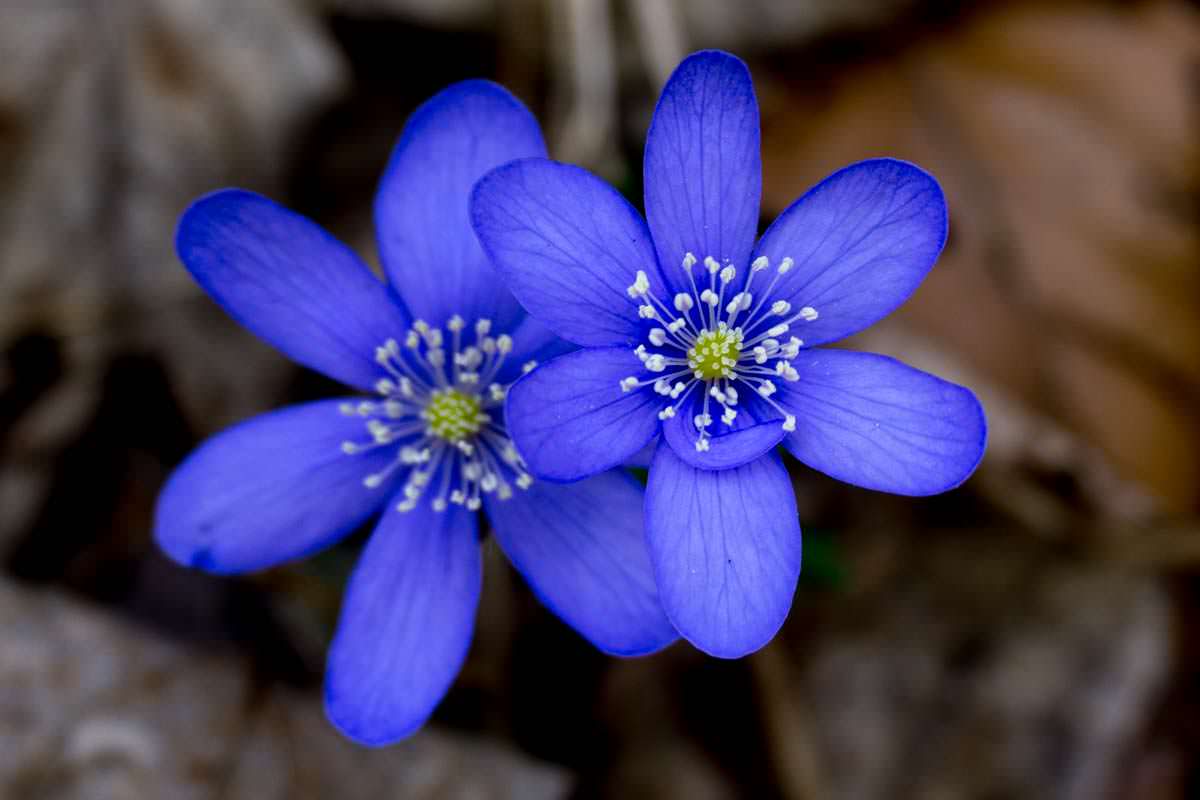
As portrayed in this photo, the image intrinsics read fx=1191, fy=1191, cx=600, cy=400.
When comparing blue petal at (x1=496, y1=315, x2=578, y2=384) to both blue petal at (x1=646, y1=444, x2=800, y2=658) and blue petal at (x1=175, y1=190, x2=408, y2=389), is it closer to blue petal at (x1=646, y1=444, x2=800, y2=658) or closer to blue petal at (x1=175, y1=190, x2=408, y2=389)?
blue petal at (x1=175, y1=190, x2=408, y2=389)

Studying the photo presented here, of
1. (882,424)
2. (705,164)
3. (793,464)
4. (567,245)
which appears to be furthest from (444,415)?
(793,464)

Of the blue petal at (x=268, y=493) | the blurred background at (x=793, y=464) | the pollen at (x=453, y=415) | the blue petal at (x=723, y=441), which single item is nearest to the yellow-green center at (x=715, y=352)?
the blue petal at (x=723, y=441)

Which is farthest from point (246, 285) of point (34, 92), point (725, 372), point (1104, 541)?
point (1104, 541)

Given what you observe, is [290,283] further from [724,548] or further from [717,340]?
[724,548]

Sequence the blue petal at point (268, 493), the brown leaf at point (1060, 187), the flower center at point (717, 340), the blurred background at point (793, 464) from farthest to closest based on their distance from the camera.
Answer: the brown leaf at point (1060, 187) → the blurred background at point (793, 464) → the blue petal at point (268, 493) → the flower center at point (717, 340)

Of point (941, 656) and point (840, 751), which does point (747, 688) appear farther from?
point (941, 656)

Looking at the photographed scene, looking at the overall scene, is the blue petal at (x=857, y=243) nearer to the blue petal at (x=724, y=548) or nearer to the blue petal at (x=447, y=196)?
the blue petal at (x=724, y=548)

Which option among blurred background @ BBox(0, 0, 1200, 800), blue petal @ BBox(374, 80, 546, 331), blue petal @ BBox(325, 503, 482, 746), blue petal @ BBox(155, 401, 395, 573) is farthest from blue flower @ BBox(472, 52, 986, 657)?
blurred background @ BBox(0, 0, 1200, 800)

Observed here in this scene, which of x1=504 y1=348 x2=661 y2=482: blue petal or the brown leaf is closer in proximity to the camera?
x1=504 y1=348 x2=661 y2=482: blue petal
